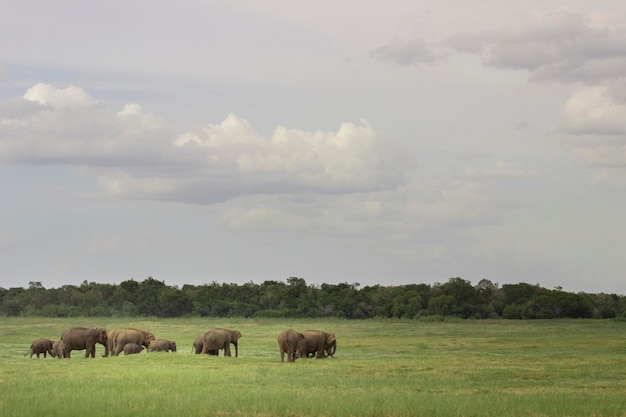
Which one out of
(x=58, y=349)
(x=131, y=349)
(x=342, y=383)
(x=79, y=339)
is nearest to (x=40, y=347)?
(x=58, y=349)

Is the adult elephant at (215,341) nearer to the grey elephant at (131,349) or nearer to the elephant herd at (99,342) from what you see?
the elephant herd at (99,342)

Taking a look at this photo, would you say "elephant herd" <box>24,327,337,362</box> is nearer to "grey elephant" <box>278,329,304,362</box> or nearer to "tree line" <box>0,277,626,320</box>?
"grey elephant" <box>278,329,304,362</box>

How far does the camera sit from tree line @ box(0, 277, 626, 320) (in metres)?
115

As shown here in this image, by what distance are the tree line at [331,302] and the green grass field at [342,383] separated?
51.1 metres

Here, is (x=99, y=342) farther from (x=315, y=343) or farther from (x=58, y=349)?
(x=315, y=343)

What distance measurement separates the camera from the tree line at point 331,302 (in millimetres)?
115375

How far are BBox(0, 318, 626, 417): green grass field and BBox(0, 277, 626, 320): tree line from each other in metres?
51.1

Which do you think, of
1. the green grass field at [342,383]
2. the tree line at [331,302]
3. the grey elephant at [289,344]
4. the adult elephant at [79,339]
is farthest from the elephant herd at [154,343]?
the tree line at [331,302]

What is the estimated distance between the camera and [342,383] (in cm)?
3597

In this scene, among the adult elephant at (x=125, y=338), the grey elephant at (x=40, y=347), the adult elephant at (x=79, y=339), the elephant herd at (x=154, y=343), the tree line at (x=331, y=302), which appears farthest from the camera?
the tree line at (x=331, y=302)

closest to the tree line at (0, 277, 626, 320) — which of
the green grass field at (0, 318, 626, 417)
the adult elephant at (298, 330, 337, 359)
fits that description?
the green grass field at (0, 318, 626, 417)

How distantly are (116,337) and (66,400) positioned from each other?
24001mm

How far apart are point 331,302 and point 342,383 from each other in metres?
85.6

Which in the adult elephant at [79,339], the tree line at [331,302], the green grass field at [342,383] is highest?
the tree line at [331,302]
